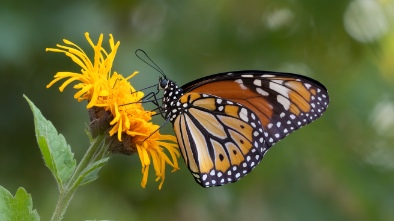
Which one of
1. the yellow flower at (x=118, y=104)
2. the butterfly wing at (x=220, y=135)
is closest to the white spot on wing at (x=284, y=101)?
the butterfly wing at (x=220, y=135)

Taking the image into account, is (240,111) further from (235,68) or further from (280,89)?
(235,68)

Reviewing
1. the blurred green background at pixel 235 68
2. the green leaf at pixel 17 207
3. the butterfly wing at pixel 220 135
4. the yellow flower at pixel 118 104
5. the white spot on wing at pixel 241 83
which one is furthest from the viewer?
the blurred green background at pixel 235 68

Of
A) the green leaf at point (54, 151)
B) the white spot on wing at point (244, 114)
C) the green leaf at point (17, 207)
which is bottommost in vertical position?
the green leaf at point (17, 207)

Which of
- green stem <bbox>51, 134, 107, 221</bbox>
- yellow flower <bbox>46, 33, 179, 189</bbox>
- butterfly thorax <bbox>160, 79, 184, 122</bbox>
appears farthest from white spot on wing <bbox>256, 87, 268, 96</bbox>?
green stem <bbox>51, 134, 107, 221</bbox>

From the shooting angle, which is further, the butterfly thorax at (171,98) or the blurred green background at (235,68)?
the blurred green background at (235,68)

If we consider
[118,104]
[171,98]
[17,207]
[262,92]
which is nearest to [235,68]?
[262,92]

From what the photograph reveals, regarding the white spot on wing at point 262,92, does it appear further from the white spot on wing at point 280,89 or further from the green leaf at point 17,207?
the green leaf at point 17,207

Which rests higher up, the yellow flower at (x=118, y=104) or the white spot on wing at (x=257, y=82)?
the white spot on wing at (x=257, y=82)
